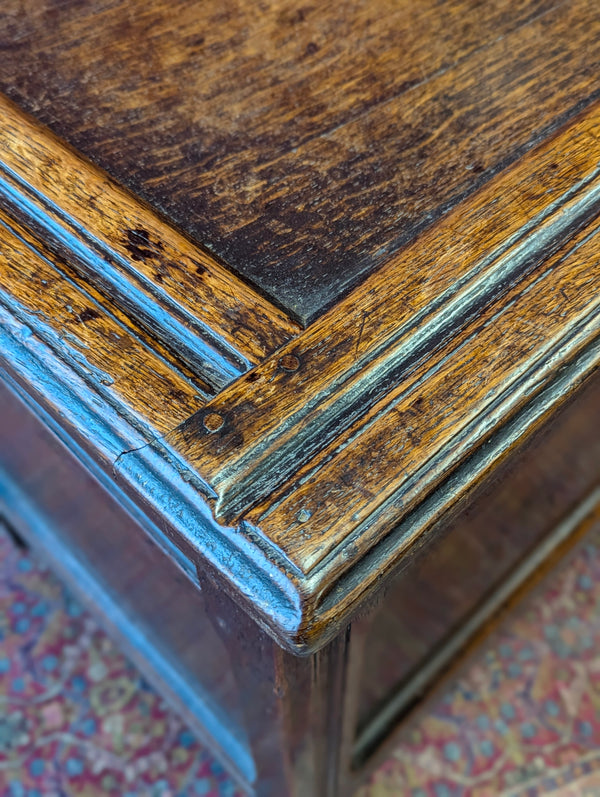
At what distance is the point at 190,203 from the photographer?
369mm

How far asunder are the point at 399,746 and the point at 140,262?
0.67 meters

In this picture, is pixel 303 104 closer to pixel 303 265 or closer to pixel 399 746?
pixel 303 265

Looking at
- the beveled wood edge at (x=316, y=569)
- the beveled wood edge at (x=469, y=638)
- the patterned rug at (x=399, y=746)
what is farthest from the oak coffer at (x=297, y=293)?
the patterned rug at (x=399, y=746)

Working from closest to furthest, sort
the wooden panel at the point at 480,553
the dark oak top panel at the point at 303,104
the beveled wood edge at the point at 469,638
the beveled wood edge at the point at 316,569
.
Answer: the beveled wood edge at the point at 316,569 < the dark oak top panel at the point at 303,104 < the wooden panel at the point at 480,553 < the beveled wood edge at the point at 469,638

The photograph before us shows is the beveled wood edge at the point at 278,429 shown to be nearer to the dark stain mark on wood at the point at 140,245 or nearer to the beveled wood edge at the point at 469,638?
the dark stain mark on wood at the point at 140,245

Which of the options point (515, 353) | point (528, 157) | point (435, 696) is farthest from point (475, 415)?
point (435, 696)

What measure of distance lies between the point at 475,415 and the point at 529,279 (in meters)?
0.08

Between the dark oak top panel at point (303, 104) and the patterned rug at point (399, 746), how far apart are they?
61cm

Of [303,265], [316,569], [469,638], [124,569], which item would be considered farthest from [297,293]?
[469,638]

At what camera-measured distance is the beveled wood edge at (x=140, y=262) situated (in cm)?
31

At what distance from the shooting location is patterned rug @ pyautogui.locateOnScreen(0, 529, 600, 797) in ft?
2.49

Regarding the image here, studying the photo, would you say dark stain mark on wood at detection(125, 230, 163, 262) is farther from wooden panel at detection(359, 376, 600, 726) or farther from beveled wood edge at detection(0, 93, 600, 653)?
wooden panel at detection(359, 376, 600, 726)

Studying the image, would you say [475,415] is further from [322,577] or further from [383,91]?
[383,91]

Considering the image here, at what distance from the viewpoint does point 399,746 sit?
779 millimetres
